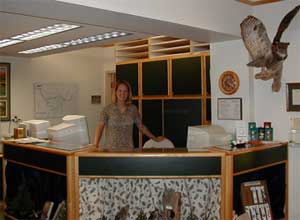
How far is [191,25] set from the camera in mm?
3352

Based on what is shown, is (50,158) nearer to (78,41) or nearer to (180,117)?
(78,41)

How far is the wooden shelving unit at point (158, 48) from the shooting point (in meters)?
5.29

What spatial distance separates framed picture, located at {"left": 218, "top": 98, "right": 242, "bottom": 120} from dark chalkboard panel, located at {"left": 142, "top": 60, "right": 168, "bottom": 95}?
138 centimetres

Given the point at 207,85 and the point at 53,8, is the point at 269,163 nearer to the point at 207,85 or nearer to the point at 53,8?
the point at 207,85

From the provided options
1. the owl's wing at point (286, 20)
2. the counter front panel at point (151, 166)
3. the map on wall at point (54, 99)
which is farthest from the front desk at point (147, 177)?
the map on wall at point (54, 99)

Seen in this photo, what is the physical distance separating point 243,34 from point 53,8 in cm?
174

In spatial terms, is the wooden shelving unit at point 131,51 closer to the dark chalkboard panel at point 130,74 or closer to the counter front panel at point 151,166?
the dark chalkboard panel at point 130,74

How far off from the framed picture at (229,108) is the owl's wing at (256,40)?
70 centimetres

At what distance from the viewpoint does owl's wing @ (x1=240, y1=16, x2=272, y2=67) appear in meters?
3.40

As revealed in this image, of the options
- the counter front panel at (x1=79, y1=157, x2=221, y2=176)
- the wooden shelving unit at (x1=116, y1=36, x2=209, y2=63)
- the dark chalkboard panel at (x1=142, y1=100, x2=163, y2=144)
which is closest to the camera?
the counter front panel at (x1=79, y1=157, x2=221, y2=176)

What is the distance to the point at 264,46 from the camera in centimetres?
350

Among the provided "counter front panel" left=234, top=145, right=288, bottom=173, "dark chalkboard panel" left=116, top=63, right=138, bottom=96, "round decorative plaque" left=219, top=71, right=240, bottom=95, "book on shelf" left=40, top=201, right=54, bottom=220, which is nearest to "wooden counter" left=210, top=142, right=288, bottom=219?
"counter front panel" left=234, top=145, right=288, bottom=173

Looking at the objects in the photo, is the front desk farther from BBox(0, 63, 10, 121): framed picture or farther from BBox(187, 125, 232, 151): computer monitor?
BBox(0, 63, 10, 121): framed picture

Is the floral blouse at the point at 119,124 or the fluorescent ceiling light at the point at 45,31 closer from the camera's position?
the fluorescent ceiling light at the point at 45,31
